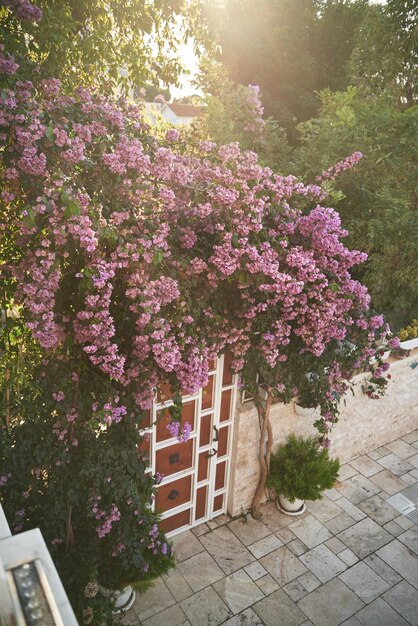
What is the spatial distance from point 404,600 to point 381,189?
17.7 feet

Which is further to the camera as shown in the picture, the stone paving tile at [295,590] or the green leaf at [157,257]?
the stone paving tile at [295,590]

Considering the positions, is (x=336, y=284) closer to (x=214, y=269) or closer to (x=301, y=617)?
(x=214, y=269)

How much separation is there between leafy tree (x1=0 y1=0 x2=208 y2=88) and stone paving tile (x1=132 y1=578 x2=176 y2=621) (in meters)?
5.58

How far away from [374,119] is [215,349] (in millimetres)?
4981

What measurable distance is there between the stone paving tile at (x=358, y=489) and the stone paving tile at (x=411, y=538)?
73 cm

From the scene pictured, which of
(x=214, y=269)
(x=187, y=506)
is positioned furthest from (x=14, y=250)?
(x=187, y=506)

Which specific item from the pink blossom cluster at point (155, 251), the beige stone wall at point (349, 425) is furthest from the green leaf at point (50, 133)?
the beige stone wall at point (349, 425)

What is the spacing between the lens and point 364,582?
5.57 metres

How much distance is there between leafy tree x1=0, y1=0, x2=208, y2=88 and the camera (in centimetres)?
406

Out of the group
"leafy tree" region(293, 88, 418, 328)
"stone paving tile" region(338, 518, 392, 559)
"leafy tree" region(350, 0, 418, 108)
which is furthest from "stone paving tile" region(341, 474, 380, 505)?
"leafy tree" region(350, 0, 418, 108)

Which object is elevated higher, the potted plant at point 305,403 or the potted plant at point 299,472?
the potted plant at point 305,403

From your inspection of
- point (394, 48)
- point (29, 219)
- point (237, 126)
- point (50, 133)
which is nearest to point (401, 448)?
point (237, 126)

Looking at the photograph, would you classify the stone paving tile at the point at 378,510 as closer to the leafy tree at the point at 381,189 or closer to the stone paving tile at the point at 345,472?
the stone paving tile at the point at 345,472

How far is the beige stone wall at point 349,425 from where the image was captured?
6.14m
